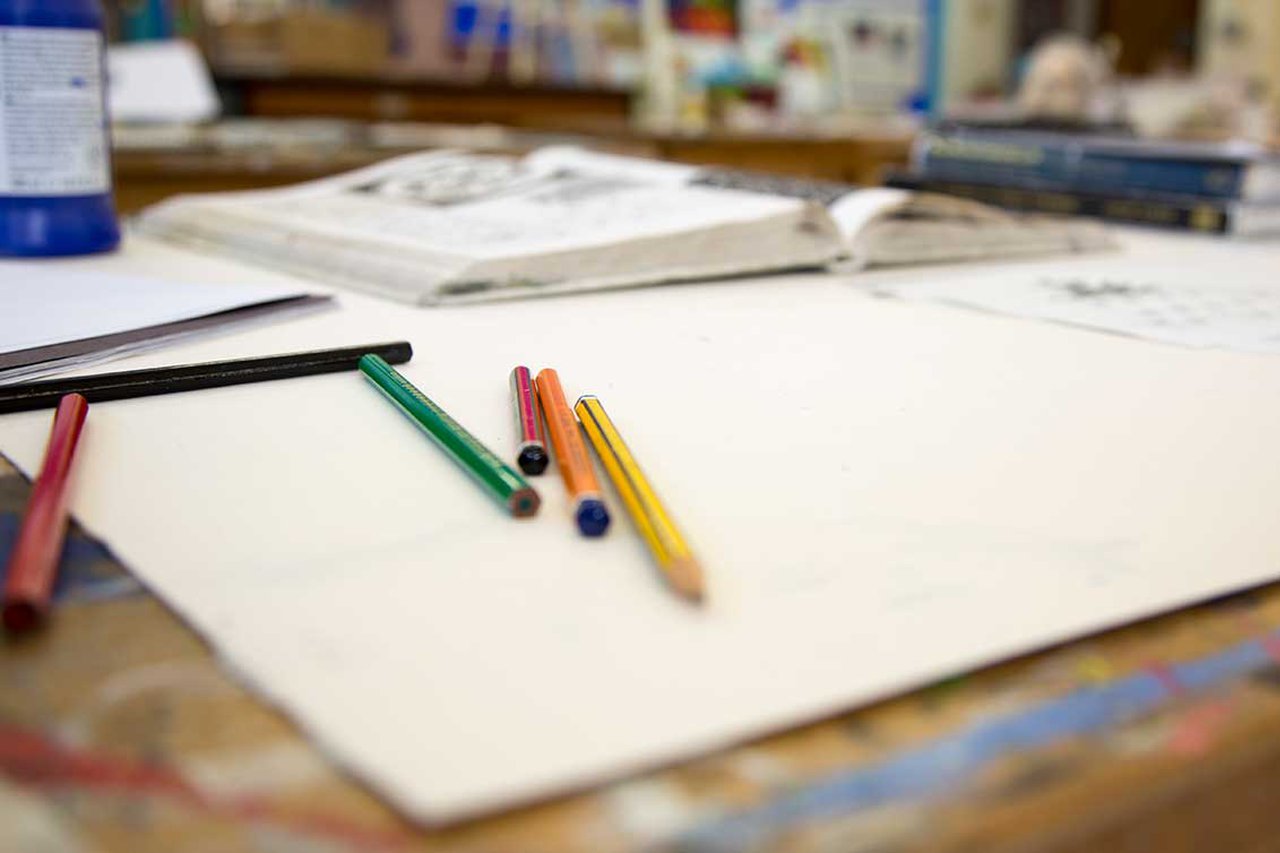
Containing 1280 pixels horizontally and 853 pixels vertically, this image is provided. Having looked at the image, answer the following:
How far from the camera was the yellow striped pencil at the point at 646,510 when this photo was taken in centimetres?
24

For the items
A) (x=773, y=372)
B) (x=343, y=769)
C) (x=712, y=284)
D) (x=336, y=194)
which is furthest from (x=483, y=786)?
(x=336, y=194)

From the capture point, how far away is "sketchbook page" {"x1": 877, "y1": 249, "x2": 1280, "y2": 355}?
54 centimetres

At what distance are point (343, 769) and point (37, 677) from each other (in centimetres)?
7

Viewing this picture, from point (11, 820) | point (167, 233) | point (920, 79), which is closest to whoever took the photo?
point (11, 820)

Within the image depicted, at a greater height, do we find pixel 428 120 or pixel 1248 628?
pixel 428 120

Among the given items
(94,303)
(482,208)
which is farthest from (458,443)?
(482,208)

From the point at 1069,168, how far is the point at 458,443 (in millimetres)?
847

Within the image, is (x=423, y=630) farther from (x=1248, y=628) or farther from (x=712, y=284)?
(x=712, y=284)

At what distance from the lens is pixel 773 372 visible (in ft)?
1.48

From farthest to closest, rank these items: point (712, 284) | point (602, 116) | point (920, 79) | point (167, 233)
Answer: point (920, 79)
point (602, 116)
point (167, 233)
point (712, 284)

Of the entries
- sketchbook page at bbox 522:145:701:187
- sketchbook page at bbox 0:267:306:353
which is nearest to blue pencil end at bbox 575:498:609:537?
sketchbook page at bbox 0:267:306:353

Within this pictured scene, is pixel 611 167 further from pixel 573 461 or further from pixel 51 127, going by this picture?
pixel 573 461

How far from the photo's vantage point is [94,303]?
53 centimetres

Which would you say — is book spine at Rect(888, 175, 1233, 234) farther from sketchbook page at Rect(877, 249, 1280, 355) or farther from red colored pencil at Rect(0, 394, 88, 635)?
red colored pencil at Rect(0, 394, 88, 635)
